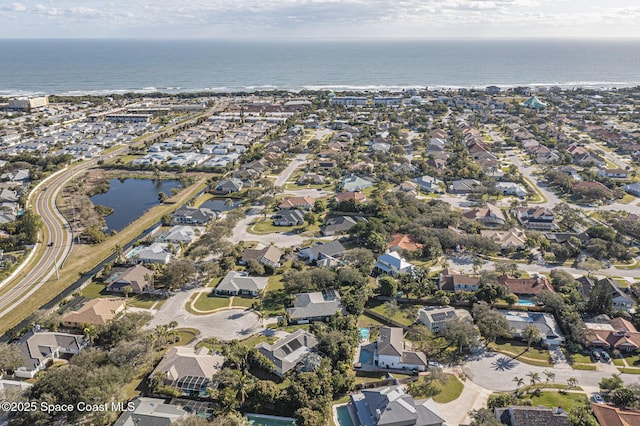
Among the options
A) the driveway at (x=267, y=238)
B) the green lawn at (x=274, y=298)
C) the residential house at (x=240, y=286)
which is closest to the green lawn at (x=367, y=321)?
the green lawn at (x=274, y=298)

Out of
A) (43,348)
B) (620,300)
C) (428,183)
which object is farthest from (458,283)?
(43,348)

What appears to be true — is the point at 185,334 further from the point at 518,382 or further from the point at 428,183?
the point at 428,183

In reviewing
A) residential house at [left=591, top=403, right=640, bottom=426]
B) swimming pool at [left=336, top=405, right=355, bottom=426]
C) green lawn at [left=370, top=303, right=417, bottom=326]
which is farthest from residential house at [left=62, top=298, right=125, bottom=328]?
residential house at [left=591, top=403, right=640, bottom=426]

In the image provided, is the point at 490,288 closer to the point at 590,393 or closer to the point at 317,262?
the point at 590,393

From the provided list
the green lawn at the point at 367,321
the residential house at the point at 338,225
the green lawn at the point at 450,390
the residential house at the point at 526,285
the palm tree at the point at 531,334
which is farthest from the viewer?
the residential house at the point at 338,225

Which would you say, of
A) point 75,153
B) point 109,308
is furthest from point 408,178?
point 75,153

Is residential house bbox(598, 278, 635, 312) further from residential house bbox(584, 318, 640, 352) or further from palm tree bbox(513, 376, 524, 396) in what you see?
palm tree bbox(513, 376, 524, 396)

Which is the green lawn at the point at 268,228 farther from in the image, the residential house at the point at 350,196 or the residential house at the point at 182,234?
the residential house at the point at 350,196
